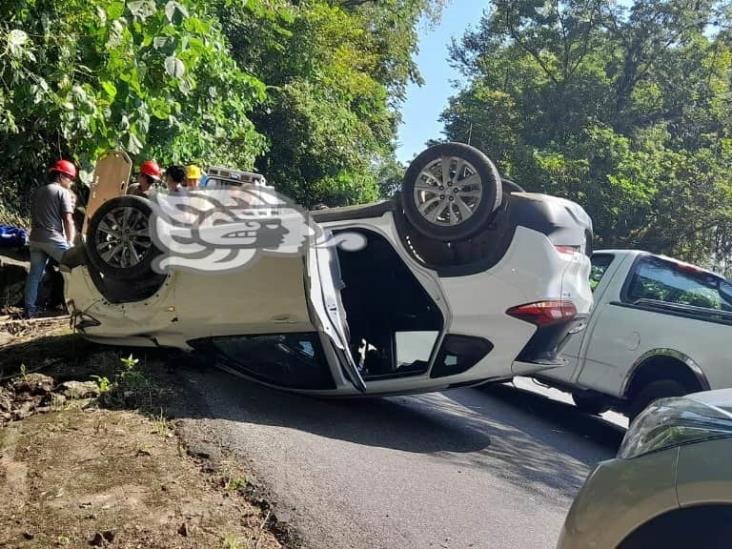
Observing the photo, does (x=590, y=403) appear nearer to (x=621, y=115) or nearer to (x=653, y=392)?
(x=653, y=392)

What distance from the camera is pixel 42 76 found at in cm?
643

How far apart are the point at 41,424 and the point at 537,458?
3.40m

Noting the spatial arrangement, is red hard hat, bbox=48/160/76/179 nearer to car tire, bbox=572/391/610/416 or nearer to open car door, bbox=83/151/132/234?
open car door, bbox=83/151/132/234

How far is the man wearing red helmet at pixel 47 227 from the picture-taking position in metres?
6.98

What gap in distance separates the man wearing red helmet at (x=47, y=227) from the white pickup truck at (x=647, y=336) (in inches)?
198

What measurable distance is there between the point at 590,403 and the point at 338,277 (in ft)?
11.0

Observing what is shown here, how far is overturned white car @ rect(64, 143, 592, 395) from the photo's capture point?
4.75m

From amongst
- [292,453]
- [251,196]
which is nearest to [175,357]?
[251,196]

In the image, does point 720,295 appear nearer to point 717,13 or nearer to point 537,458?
point 537,458

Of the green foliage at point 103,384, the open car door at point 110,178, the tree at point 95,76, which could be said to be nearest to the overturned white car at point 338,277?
the green foliage at point 103,384

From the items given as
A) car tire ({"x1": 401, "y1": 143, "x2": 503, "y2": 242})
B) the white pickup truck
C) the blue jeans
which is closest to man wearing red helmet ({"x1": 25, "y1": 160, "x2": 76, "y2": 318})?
the blue jeans

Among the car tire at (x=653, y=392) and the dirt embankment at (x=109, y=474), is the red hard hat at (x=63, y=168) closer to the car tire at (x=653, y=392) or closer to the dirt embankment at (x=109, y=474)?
the dirt embankment at (x=109, y=474)

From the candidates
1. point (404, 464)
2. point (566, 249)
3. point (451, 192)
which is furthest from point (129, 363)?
point (566, 249)

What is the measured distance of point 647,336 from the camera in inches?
228
